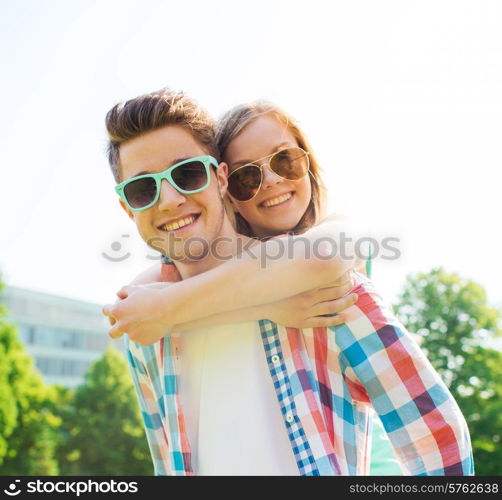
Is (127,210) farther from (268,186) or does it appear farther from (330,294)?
(330,294)

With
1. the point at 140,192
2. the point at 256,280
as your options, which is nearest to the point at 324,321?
the point at 256,280

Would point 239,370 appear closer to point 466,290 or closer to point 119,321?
point 119,321

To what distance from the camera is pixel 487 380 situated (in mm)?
22688

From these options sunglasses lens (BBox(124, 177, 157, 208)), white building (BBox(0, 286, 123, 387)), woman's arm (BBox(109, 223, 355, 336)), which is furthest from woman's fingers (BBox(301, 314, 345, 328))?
white building (BBox(0, 286, 123, 387))

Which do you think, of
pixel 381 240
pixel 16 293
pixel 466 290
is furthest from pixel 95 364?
pixel 16 293

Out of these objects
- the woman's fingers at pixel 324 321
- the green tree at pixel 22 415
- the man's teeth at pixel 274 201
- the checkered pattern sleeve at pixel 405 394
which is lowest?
the checkered pattern sleeve at pixel 405 394

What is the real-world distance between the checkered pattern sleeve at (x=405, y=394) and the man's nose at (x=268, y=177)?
1.29 metres

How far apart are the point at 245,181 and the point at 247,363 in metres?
1.27

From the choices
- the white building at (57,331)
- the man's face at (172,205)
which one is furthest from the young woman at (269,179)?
the white building at (57,331)

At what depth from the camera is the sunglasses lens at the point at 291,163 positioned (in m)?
3.50

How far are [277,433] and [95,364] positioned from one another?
3287cm

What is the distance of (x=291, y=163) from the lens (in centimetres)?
361

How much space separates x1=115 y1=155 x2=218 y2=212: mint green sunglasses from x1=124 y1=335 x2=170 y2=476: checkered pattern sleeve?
31.3 inches

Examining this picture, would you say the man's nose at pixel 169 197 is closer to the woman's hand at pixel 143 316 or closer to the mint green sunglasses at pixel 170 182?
the mint green sunglasses at pixel 170 182
